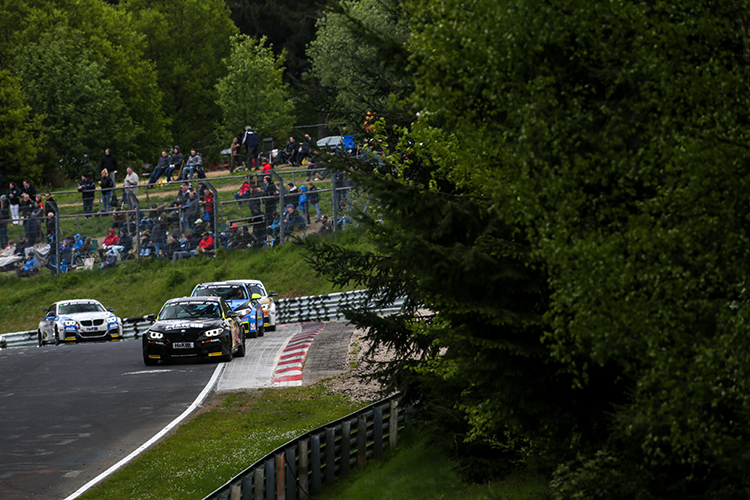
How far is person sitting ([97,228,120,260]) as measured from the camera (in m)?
40.9

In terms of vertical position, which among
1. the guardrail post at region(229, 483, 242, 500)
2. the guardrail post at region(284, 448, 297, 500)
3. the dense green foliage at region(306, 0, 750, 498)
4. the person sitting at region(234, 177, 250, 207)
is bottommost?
the guardrail post at region(284, 448, 297, 500)

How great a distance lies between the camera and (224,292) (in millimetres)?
28625

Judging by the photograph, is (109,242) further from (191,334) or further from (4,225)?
(191,334)

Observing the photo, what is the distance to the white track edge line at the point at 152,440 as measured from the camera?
1213 cm

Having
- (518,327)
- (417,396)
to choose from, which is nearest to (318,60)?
(417,396)

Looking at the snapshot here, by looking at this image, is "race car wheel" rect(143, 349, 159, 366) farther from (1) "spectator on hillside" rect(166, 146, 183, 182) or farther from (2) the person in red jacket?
(1) "spectator on hillside" rect(166, 146, 183, 182)

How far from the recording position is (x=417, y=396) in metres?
13.9

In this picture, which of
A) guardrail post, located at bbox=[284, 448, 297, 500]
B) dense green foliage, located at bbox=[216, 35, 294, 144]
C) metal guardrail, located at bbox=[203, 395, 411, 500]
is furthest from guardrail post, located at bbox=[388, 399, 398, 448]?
dense green foliage, located at bbox=[216, 35, 294, 144]

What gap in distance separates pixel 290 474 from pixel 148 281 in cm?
3042

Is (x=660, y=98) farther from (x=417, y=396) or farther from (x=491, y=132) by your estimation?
(x=417, y=396)

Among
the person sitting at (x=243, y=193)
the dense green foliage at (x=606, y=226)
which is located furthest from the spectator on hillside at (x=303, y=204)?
the dense green foliage at (x=606, y=226)

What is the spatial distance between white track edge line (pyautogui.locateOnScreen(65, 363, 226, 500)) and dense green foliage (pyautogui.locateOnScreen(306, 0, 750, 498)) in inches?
229

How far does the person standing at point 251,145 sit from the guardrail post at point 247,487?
124 feet

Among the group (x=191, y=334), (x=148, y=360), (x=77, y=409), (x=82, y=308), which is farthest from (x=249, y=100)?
(x=77, y=409)
